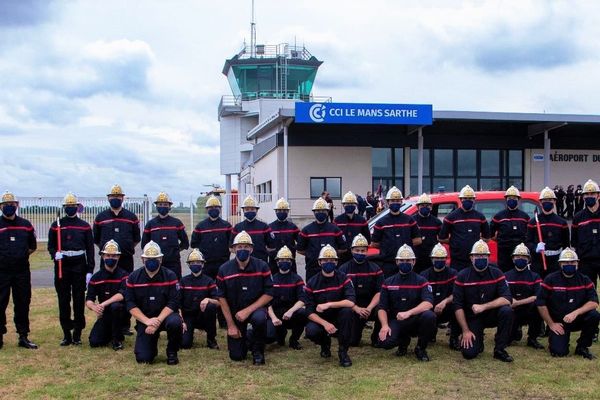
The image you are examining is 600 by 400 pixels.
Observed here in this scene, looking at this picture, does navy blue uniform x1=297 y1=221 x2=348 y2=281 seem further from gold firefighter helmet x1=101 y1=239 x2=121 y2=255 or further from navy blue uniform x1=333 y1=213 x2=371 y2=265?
gold firefighter helmet x1=101 y1=239 x2=121 y2=255

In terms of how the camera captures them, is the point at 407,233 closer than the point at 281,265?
No

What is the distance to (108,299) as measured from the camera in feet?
28.1

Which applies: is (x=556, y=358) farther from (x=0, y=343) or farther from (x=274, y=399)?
(x=0, y=343)

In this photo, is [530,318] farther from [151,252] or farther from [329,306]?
[151,252]

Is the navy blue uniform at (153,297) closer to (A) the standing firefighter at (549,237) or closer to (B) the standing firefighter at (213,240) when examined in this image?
(B) the standing firefighter at (213,240)

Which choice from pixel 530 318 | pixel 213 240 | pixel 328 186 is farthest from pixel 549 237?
pixel 328 186

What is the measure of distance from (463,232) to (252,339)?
3446 millimetres

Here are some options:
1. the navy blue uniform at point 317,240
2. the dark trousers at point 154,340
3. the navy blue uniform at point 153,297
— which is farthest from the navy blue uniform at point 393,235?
the dark trousers at point 154,340

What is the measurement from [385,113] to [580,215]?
61.1ft

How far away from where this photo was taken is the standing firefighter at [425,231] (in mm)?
9711

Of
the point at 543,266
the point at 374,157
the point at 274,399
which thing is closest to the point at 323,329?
the point at 274,399

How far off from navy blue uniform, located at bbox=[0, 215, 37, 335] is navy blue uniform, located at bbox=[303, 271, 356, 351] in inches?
145

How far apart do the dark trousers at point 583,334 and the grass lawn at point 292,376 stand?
143 millimetres

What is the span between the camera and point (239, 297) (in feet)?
26.6
